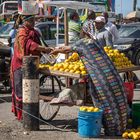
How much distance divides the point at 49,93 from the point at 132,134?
233 cm

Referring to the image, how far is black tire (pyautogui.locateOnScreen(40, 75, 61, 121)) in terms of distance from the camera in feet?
31.7

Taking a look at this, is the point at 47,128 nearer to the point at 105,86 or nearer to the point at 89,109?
the point at 89,109

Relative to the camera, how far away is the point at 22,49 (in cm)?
885

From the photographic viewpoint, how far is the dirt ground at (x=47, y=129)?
325 inches

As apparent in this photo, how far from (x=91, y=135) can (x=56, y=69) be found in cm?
128

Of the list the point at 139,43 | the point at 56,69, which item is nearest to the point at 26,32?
the point at 56,69

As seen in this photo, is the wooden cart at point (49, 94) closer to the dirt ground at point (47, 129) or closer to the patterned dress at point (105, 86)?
the dirt ground at point (47, 129)

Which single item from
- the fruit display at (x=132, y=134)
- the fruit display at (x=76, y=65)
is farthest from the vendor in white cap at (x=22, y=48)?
the fruit display at (x=132, y=134)

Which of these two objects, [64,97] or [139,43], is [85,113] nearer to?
[64,97]

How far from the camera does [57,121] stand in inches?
380

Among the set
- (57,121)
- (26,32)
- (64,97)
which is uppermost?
(26,32)

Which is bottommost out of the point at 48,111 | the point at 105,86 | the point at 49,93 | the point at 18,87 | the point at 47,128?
the point at 47,128

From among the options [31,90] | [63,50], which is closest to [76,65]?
[63,50]

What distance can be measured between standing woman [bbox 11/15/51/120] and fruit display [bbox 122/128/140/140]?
6.28ft
